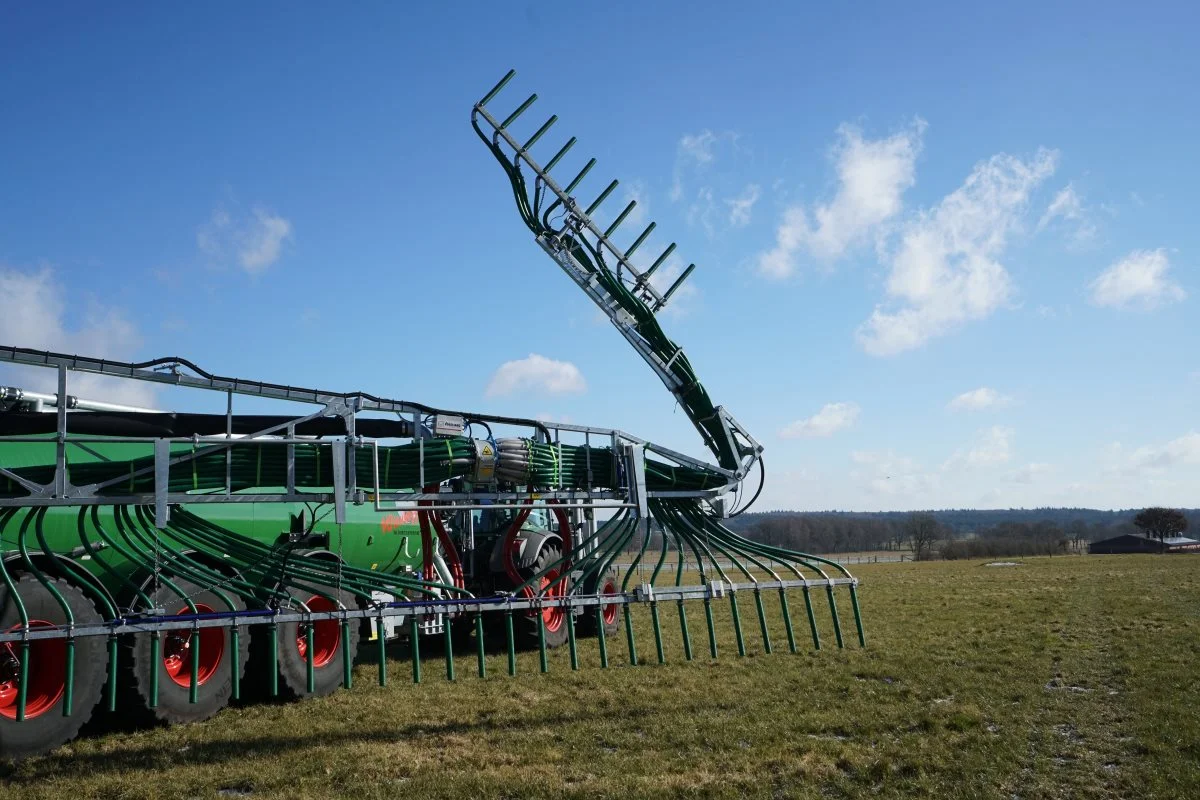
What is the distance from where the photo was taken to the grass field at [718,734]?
682 cm

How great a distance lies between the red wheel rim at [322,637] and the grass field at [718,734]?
596 mm

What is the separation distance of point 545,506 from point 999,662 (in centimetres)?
725

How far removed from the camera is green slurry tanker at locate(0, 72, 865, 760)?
7.21 m

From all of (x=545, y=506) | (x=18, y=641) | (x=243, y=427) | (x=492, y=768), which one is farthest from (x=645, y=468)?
(x=18, y=641)

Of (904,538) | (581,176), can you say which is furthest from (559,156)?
(904,538)

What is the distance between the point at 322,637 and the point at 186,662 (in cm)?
195

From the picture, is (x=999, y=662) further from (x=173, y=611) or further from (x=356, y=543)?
(x=173, y=611)

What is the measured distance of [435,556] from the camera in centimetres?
1034

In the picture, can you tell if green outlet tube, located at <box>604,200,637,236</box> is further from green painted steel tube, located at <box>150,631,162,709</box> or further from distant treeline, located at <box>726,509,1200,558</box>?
distant treeline, located at <box>726,509,1200,558</box>

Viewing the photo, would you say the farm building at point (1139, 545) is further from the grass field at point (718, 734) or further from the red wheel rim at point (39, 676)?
the red wheel rim at point (39, 676)

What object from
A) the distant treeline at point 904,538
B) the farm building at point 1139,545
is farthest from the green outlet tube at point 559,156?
the farm building at point 1139,545

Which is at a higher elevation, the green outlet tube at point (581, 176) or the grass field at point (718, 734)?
the green outlet tube at point (581, 176)

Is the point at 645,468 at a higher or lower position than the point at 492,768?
higher

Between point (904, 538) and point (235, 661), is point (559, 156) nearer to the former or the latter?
point (235, 661)
